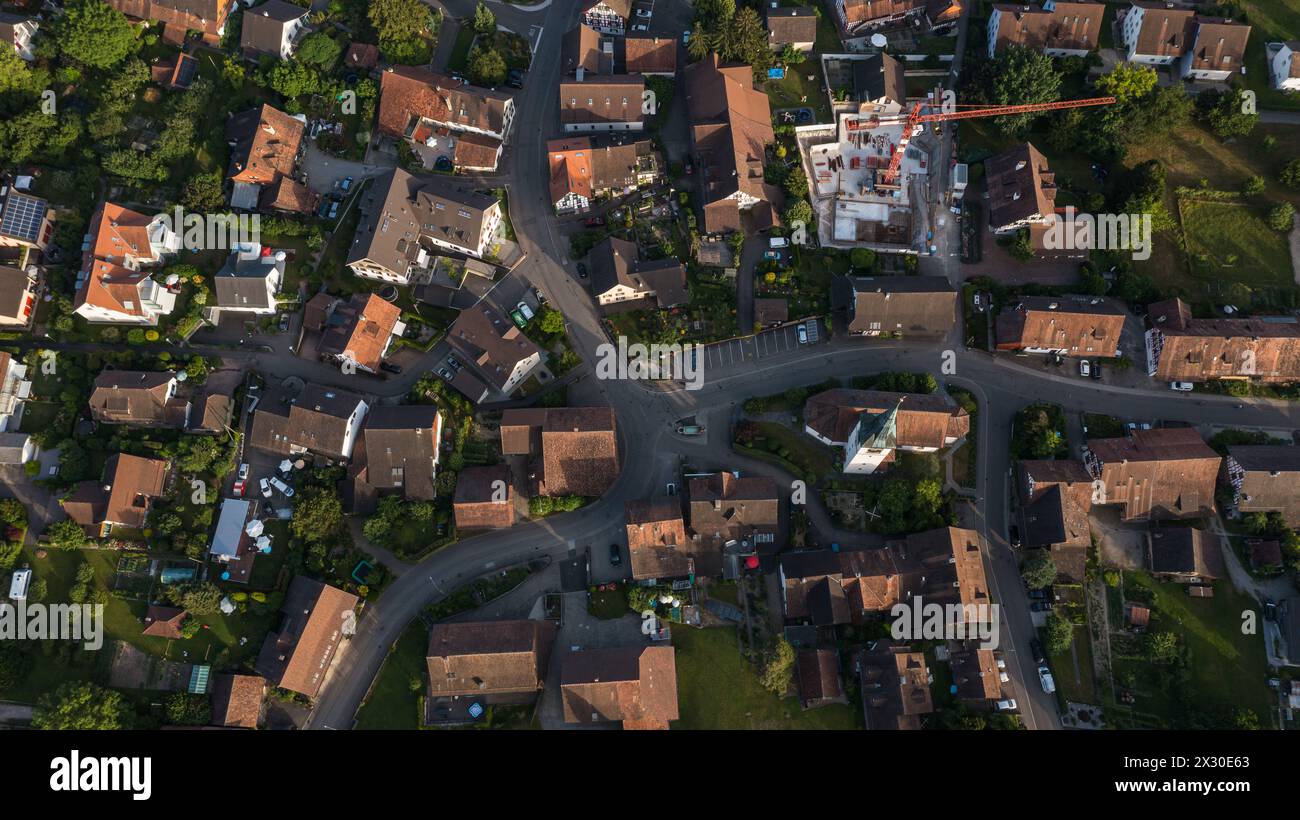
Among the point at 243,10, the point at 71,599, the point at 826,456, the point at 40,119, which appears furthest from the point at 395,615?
the point at 243,10

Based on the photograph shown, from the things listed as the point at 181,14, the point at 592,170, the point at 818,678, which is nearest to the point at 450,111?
the point at 592,170

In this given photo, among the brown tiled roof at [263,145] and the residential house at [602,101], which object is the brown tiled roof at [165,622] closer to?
the brown tiled roof at [263,145]

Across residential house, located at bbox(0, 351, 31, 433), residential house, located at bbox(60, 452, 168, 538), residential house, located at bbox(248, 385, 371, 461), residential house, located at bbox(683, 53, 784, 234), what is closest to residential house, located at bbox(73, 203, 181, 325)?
residential house, located at bbox(0, 351, 31, 433)

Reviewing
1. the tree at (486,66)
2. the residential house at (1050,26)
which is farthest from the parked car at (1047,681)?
the tree at (486,66)

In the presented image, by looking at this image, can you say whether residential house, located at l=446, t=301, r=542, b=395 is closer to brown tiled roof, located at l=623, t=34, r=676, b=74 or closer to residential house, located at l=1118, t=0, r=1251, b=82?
brown tiled roof, located at l=623, t=34, r=676, b=74

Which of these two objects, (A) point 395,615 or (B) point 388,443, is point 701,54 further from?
(A) point 395,615

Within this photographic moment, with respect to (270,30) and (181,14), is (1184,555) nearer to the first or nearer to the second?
(270,30)
